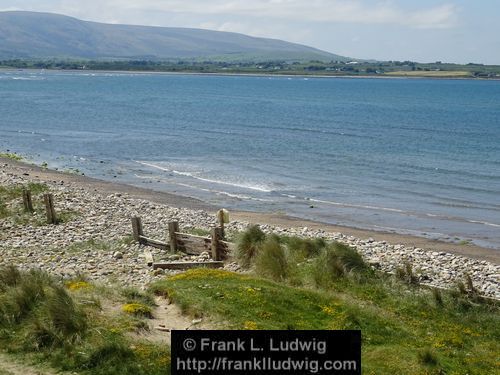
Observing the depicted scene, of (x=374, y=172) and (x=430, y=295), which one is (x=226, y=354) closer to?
(x=430, y=295)

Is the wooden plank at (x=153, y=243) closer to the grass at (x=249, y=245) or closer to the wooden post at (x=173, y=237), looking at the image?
the wooden post at (x=173, y=237)

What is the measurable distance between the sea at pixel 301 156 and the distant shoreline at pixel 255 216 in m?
1.33

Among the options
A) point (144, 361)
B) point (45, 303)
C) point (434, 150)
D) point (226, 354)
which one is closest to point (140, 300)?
point (45, 303)

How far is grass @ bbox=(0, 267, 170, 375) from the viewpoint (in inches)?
496

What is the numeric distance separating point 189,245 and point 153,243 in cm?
192

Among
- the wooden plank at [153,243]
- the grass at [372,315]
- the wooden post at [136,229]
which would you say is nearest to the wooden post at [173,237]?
the wooden plank at [153,243]

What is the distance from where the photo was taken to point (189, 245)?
23.8 m

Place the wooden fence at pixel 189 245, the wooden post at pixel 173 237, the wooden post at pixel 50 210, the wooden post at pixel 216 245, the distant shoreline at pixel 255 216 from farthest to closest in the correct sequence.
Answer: the distant shoreline at pixel 255 216
the wooden post at pixel 50 210
the wooden post at pixel 173 237
the wooden post at pixel 216 245
the wooden fence at pixel 189 245

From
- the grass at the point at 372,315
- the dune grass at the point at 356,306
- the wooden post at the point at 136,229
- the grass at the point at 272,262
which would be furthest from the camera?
the wooden post at the point at 136,229

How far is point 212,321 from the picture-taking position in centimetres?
1499

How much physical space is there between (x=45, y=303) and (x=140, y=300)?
96.0 inches

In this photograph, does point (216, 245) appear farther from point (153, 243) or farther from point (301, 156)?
point (301, 156)

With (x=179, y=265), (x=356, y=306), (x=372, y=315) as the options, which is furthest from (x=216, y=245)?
(x=372, y=315)

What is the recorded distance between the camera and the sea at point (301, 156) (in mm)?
40344
